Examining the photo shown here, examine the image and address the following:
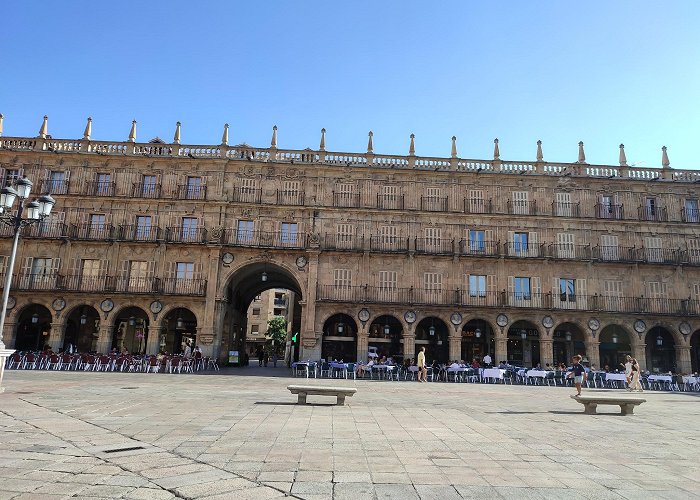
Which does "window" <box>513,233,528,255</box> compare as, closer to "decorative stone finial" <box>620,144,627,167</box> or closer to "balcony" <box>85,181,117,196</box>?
"decorative stone finial" <box>620,144,627,167</box>

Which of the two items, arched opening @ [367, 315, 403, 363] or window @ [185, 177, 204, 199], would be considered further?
arched opening @ [367, 315, 403, 363]

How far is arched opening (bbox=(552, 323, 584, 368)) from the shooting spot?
105 ft

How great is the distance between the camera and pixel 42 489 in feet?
16.1

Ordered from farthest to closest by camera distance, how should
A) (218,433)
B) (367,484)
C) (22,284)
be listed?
(22,284) < (218,433) < (367,484)

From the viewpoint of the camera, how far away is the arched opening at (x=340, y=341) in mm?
32528

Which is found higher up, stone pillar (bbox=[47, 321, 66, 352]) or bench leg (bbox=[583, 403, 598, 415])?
stone pillar (bbox=[47, 321, 66, 352])

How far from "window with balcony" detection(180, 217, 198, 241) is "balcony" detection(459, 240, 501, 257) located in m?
17.0

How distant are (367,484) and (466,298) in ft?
86.3

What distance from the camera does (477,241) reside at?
1249 inches

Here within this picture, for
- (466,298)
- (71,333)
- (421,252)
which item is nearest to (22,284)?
(71,333)

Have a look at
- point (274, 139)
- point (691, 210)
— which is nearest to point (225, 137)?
point (274, 139)

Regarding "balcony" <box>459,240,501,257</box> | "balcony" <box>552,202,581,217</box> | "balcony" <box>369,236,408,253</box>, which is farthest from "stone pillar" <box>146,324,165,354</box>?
"balcony" <box>552,202,581,217</box>

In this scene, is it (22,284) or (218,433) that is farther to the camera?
(22,284)

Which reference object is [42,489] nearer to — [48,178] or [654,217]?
[48,178]
